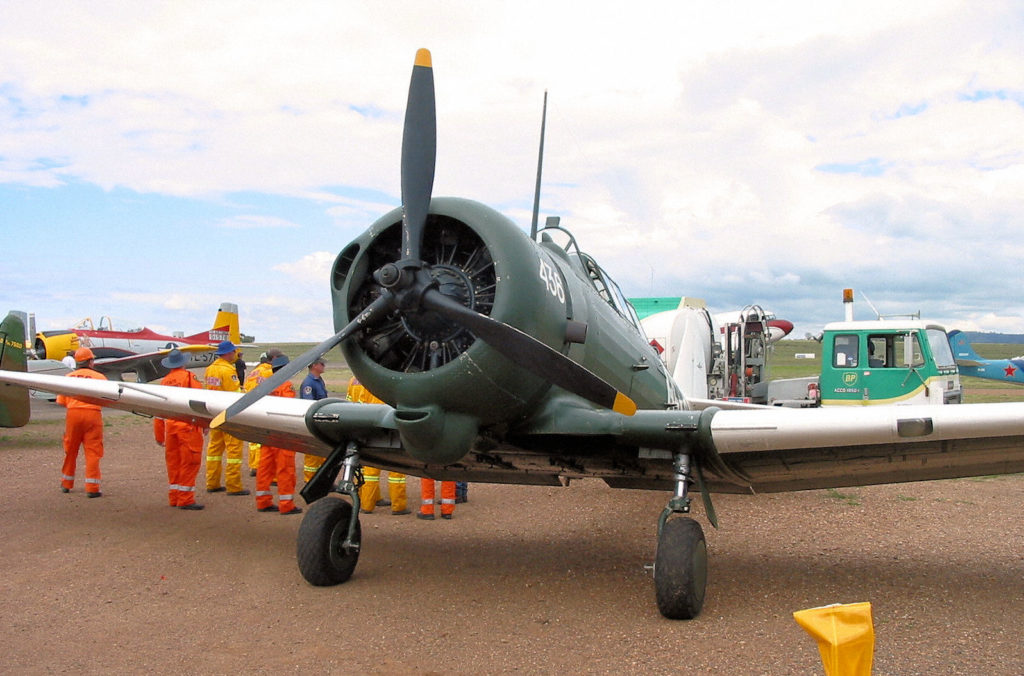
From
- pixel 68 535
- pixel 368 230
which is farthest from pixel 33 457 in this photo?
pixel 368 230

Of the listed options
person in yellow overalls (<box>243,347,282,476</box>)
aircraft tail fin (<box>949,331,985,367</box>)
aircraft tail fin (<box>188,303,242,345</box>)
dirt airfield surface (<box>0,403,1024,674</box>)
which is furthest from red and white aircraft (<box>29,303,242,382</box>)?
aircraft tail fin (<box>949,331,985,367</box>)

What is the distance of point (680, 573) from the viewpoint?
4.78 m

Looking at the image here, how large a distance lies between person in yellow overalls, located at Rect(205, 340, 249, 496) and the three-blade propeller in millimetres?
4975

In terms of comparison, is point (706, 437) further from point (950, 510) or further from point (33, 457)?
point (33, 457)

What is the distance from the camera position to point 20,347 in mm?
14094

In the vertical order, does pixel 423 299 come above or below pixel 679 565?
above

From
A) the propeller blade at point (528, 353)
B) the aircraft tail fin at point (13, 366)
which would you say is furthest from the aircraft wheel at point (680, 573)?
the aircraft tail fin at point (13, 366)

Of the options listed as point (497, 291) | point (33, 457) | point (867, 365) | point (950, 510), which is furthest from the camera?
point (867, 365)

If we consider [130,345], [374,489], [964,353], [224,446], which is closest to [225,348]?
[224,446]

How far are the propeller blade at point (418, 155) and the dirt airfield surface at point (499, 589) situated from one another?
7.73 feet

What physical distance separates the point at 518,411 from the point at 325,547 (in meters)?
1.81

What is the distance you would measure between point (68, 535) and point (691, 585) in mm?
5827

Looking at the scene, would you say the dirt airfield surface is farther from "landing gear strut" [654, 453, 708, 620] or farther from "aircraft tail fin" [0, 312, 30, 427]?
"aircraft tail fin" [0, 312, 30, 427]

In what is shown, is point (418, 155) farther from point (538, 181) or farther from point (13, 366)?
point (13, 366)
